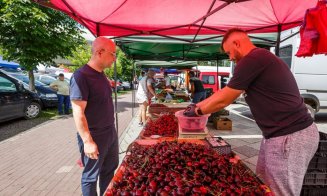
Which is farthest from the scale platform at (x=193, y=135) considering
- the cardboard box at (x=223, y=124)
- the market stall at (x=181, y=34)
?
the cardboard box at (x=223, y=124)

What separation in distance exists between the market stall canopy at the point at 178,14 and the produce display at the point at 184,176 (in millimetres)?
1592

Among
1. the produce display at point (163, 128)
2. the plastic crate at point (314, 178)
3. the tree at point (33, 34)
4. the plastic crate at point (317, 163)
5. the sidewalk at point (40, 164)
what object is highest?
the tree at point (33, 34)

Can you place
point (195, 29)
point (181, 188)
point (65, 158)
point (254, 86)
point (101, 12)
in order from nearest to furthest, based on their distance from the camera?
point (181, 188), point (254, 86), point (101, 12), point (195, 29), point (65, 158)

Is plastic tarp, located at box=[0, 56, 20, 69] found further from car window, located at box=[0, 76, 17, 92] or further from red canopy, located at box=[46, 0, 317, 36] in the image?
red canopy, located at box=[46, 0, 317, 36]

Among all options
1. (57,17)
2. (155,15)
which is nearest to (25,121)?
(57,17)

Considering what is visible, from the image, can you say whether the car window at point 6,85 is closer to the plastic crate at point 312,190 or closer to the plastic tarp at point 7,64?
the plastic crate at point 312,190

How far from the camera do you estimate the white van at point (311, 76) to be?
7539mm

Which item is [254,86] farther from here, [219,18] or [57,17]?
[57,17]

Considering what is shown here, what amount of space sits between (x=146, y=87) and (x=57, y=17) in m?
6.28

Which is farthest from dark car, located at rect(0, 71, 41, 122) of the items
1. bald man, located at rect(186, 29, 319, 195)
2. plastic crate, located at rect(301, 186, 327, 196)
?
plastic crate, located at rect(301, 186, 327, 196)

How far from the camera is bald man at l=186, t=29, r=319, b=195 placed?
6.03 feet

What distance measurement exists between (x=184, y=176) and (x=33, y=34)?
10.4 meters

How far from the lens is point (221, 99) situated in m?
1.99

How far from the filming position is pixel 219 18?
363cm
